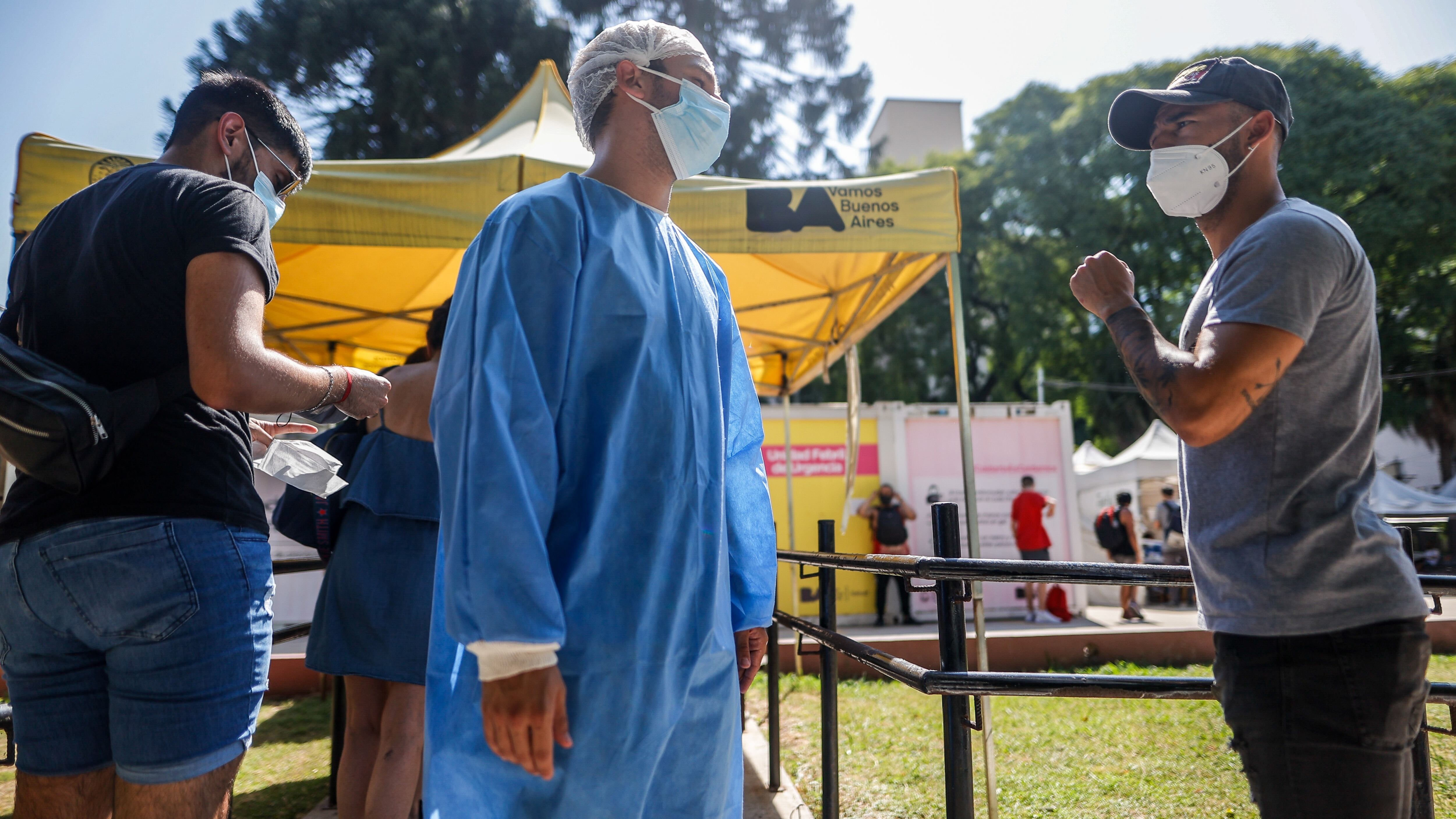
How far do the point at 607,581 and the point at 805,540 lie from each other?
9.62 metres

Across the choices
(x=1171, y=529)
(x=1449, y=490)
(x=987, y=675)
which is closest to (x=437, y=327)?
(x=987, y=675)

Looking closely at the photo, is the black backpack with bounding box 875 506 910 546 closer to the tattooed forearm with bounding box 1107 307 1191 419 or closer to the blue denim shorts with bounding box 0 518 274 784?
the tattooed forearm with bounding box 1107 307 1191 419

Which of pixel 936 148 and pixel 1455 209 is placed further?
pixel 936 148

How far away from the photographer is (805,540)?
1066 cm

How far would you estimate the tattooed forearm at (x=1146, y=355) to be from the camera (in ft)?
4.43

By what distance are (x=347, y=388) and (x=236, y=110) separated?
0.65 m

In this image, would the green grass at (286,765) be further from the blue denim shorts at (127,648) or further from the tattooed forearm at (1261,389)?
the tattooed forearm at (1261,389)

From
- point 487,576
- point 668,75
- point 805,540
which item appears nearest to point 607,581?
point 487,576

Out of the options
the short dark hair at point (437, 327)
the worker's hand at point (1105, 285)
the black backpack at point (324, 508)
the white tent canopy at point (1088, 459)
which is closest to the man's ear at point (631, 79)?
the worker's hand at point (1105, 285)

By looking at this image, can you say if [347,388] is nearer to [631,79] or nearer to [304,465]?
[304,465]

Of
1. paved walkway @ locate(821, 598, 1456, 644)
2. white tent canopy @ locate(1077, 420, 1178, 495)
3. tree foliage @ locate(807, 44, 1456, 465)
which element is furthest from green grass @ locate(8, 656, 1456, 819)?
tree foliage @ locate(807, 44, 1456, 465)

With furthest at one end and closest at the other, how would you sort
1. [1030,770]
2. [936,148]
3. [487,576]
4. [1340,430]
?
[936,148]
[1030,770]
[1340,430]
[487,576]

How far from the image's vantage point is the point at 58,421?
1.29 metres

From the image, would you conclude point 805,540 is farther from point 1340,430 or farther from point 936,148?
point 936,148
